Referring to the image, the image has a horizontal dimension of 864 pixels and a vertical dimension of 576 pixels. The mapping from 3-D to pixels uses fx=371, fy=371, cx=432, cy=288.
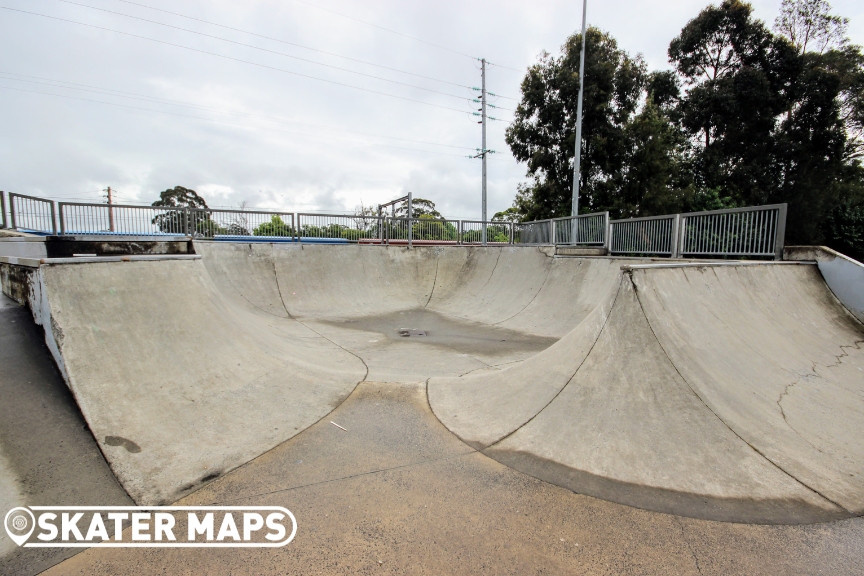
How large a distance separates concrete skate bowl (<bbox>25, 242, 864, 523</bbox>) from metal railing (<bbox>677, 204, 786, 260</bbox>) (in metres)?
0.91

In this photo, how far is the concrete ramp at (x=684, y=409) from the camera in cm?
267

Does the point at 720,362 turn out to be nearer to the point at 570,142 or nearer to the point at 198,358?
the point at 198,358

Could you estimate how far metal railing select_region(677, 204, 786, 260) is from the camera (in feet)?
23.0

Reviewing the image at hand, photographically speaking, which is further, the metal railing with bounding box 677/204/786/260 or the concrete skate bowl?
the metal railing with bounding box 677/204/786/260

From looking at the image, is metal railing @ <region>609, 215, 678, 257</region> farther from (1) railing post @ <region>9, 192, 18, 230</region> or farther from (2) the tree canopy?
(1) railing post @ <region>9, 192, 18, 230</region>

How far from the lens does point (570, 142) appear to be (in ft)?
68.4

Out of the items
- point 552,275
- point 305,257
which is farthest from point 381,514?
point 305,257

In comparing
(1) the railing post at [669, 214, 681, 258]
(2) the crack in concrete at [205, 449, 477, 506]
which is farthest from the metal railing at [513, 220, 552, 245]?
(2) the crack in concrete at [205, 449, 477, 506]

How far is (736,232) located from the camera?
299 inches

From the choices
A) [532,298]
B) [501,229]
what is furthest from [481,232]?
[532,298]

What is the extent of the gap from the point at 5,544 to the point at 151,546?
77 centimetres

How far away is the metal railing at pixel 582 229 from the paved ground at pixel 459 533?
9.63 meters

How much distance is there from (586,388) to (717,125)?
83.2 ft

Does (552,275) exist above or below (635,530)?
above
